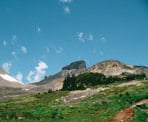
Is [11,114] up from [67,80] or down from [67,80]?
down

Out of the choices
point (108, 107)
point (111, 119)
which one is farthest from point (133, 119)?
point (108, 107)

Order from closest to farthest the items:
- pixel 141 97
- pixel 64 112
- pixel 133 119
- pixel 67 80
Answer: pixel 133 119
pixel 64 112
pixel 141 97
pixel 67 80

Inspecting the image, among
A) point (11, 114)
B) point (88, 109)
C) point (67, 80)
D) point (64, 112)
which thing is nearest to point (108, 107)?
point (88, 109)

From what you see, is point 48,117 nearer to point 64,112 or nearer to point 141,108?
point 64,112

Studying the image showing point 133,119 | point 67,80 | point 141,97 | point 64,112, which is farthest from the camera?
point 67,80

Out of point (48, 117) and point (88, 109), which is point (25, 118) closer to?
point (48, 117)

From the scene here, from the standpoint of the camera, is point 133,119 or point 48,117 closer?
point 133,119

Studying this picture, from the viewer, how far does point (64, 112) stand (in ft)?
203

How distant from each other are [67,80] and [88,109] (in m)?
119

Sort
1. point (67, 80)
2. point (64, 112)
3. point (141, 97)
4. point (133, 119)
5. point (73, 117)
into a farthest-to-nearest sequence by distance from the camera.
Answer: point (67, 80), point (141, 97), point (64, 112), point (73, 117), point (133, 119)

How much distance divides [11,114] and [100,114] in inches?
498

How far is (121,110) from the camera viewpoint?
196 ft

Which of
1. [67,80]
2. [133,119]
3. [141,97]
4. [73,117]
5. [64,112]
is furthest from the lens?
[67,80]

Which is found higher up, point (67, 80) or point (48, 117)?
point (67, 80)
